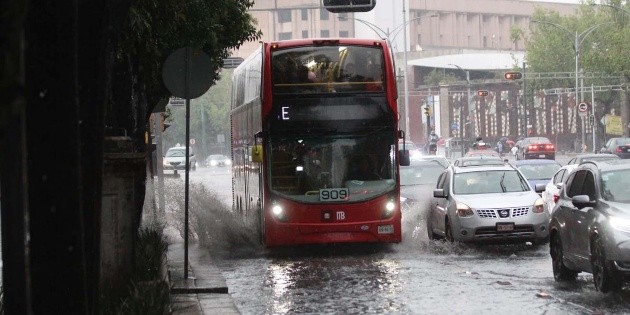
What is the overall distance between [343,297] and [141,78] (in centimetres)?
701

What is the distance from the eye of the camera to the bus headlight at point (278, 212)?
21594mm

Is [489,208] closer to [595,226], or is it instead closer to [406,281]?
[406,281]

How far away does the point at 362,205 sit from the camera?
21.6 metres

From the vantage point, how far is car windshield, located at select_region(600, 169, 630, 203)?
14.6 m

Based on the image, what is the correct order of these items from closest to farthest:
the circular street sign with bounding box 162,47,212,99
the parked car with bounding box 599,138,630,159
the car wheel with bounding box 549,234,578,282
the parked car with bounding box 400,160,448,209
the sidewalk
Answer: the sidewalk < the car wheel with bounding box 549,234,578,282 < the circular street sign with bounding box 162,47,212,99 < the parked car with bounding box 400,160,448,209 < the parked car with bounding box 599,138,630,159

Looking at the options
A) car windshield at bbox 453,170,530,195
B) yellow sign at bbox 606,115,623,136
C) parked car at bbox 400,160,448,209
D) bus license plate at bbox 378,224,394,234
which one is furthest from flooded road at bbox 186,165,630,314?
yellow sign at bbox 606,115,623,136

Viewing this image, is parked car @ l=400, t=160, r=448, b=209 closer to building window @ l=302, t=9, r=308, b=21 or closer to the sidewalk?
the sidewalk

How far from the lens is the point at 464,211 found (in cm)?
2211

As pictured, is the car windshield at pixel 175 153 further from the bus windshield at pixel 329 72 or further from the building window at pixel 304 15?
the bus windshield at pixel 329 72

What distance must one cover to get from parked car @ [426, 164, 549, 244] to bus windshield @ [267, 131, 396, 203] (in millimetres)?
1486

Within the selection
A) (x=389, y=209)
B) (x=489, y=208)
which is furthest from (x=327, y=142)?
(x=489, y=208)

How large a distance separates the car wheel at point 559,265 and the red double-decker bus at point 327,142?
5.66 metres

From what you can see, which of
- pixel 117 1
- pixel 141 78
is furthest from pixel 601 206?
pixel 141 78

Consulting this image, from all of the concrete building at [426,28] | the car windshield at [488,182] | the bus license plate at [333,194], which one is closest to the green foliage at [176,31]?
the bus license plate at [333,194]
